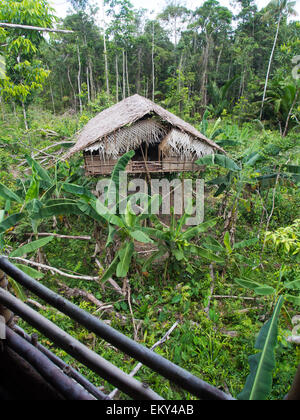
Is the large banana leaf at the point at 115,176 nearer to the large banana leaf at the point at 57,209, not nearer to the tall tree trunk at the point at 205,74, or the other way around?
the large banana leaf at the point at 57,209

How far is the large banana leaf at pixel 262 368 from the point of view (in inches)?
81.4

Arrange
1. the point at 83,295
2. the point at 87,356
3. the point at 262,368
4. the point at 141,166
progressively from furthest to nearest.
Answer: the point at 141,166 < the point at 83,295 < the point at 262,368 < the point at 87,356

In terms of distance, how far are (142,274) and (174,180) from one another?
16.2 ft

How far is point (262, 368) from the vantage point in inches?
88.2

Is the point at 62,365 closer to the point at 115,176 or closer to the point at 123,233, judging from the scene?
the point at 123,233

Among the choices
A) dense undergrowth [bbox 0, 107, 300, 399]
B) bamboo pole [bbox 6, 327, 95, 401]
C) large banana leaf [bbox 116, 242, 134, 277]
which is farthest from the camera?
large banana leaf [bbox 116, 242, 134, 277]

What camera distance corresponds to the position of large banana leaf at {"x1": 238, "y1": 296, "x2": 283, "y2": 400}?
6.78 feet

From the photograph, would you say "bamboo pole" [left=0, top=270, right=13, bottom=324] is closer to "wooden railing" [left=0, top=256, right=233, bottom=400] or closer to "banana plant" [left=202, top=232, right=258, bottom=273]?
"wooden railing" [left=0, top=256, right=233, bottom=400]

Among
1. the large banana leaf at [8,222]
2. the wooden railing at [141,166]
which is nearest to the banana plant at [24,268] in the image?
the large banana leaf at [8,222]

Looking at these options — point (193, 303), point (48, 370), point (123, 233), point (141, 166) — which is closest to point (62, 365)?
point (48, 370)

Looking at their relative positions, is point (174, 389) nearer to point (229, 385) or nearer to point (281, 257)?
point (229, 385)

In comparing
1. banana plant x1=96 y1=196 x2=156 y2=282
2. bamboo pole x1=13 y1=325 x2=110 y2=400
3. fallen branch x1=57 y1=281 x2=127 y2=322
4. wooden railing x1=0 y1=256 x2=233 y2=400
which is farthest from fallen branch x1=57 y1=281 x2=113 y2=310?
wooden railing x1=0 y1=256 x2=233 y2=400

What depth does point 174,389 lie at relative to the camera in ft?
11.5
